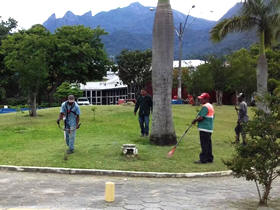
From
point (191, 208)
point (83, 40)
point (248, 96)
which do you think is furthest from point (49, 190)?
point (248, 96)

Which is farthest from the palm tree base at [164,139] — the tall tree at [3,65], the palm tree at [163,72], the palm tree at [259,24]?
the tall tree at [3,65]

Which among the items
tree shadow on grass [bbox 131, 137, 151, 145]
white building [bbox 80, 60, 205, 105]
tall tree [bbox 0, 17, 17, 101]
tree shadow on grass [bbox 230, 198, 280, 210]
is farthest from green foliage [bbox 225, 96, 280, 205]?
white building [bbox 80, 60, 205, 105]

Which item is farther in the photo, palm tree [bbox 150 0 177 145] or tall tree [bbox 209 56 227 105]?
tall tree [bbox 209 56 227 105]

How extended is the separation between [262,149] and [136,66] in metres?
31.6

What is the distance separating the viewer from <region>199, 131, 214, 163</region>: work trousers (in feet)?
30.6

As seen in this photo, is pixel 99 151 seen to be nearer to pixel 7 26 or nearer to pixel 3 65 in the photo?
pixel 3 65

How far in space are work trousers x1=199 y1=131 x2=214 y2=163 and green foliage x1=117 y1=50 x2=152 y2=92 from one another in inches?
1078

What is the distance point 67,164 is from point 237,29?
12.3 meters

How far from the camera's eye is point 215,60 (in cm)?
3844

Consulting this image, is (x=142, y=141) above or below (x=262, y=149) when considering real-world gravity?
below

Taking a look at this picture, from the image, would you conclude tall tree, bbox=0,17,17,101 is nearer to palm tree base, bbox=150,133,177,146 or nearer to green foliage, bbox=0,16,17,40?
green foliage, bbox=0,16,17,40

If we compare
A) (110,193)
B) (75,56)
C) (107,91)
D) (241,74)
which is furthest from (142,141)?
(107,91)

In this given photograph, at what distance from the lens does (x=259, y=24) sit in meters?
18.5

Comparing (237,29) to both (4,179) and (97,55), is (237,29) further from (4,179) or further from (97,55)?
(97,55)
